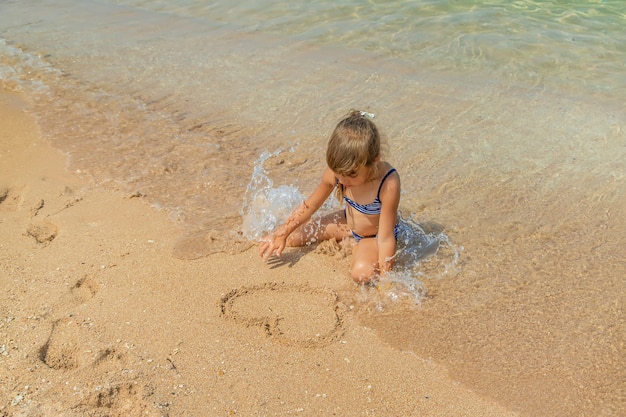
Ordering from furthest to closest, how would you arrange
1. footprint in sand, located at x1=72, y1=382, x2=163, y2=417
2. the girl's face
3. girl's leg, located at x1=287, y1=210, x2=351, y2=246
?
girl's leg, located at x1=287, y1=210, x2=351, y2=246 < the girl's face < footprint in sand, located at x1=72, y1=382, x2=163, y2=417

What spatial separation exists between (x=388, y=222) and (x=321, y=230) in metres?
0.53

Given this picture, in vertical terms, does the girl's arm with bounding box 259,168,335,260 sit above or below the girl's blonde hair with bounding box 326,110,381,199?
below

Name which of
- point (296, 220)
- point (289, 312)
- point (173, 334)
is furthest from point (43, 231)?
point (289, 312)

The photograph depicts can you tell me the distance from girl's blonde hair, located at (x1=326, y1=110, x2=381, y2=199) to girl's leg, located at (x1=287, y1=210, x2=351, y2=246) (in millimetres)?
647

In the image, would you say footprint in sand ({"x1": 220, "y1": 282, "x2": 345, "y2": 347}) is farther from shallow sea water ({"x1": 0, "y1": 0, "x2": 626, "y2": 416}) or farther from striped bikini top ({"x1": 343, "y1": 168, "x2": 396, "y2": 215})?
striped bikini top ({"x1": 343, "y1": 168, "x2": 396, "y2": 215})

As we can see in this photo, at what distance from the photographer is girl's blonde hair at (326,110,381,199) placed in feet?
10.1

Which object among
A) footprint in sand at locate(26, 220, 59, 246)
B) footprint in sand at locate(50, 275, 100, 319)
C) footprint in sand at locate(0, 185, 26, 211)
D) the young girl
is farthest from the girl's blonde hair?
footprint in sand at locate(0, 185, 26, 211)

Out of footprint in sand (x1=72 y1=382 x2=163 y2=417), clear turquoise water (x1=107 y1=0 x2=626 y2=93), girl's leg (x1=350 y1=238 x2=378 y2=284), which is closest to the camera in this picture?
footprint in sand (x1=72 y1=382 x2=163 y2=417)

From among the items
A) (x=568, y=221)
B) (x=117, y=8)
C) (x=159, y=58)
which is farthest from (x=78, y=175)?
(x=117, y=8)

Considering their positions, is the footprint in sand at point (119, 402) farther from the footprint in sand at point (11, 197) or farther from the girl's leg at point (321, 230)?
the footprint in sand at point (11, 197)

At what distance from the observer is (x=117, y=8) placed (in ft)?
29.8

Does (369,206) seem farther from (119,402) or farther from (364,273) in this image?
(119,402)

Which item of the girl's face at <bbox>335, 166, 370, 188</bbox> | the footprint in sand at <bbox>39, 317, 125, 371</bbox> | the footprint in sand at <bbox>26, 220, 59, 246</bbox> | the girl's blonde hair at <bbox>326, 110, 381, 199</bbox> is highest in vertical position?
the girl's blonde hair at <bbox>326, 110, 381, 199</bbox>

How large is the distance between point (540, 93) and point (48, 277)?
475cm
